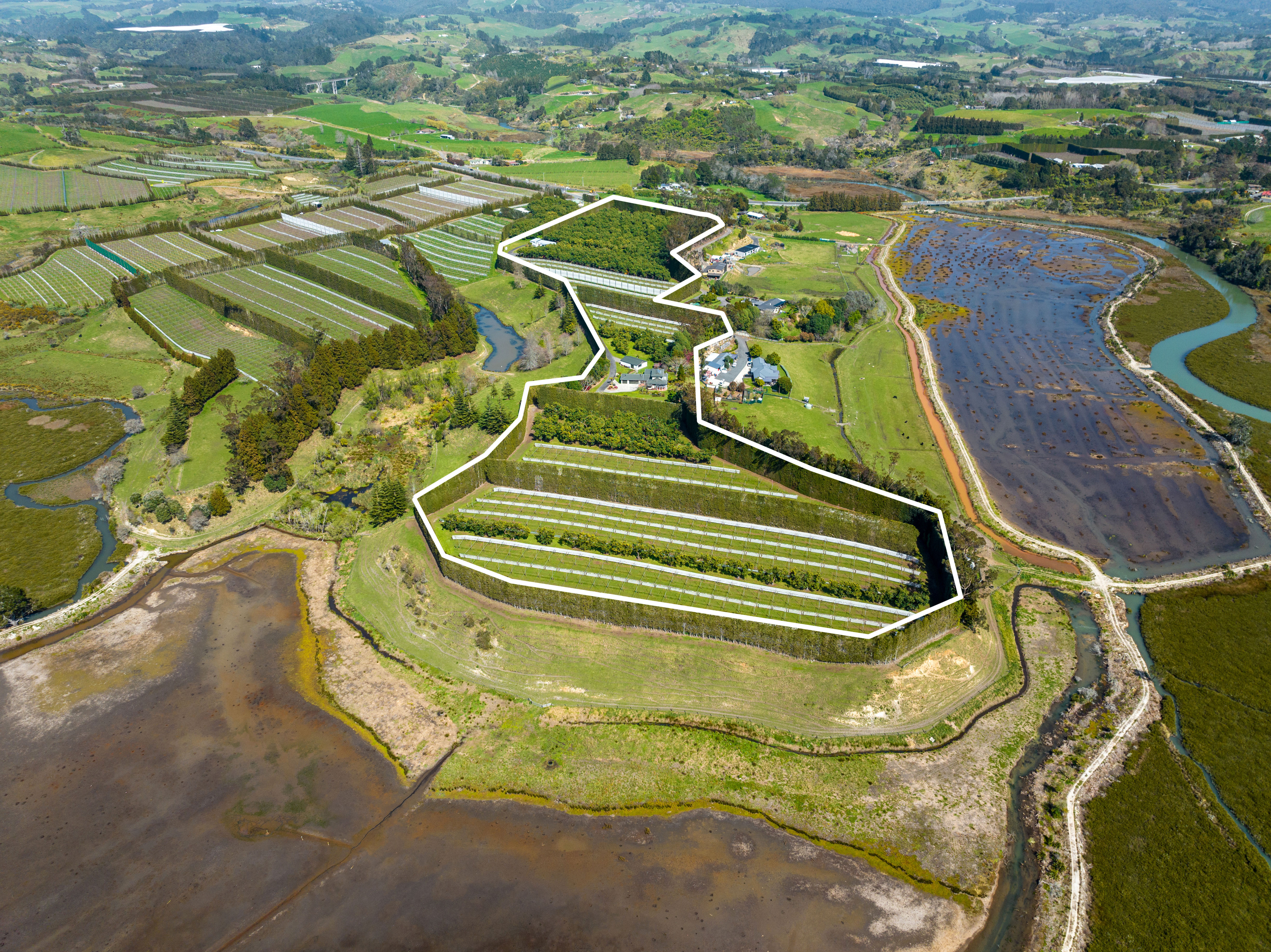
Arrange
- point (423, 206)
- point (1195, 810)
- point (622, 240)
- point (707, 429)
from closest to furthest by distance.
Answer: point (1195, 810) → point (707, 429) → point (622, 240) → point (423, 206)

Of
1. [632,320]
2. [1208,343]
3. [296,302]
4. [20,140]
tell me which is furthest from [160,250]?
[1208,343]

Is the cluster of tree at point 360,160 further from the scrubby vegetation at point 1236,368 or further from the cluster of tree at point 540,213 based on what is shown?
the scrubby vegetation at point 1236,368

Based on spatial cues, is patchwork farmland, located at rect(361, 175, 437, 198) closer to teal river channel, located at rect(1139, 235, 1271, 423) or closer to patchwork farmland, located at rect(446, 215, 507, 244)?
patchwork farmland, located at rect(446, 215, 507, 244)

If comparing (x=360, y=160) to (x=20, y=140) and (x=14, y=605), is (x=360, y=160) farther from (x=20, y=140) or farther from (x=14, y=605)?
(x=14, y=605)

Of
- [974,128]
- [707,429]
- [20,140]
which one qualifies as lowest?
[707,429]

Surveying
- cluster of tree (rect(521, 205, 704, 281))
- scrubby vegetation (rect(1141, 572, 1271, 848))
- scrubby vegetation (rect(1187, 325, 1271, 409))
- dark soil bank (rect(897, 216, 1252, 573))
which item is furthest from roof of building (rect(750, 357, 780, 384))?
scrubby vegetation (rect(1187, 325, 1271, 409))

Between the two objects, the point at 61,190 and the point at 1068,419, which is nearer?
the point at 1068,419

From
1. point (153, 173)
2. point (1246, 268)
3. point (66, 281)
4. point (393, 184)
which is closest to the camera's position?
point (66, 281)

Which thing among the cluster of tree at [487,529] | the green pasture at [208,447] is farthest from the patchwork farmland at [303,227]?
the cluster of tree at [487,529]
